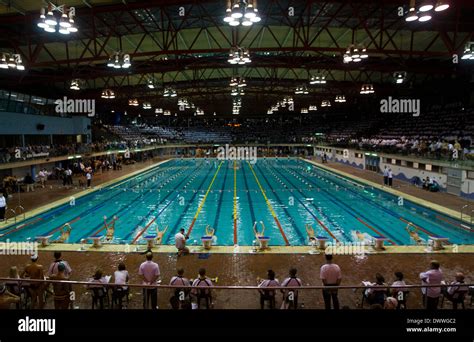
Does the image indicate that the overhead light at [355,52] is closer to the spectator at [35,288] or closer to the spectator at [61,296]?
the spectator at [61,296]

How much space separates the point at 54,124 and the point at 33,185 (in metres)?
12.3

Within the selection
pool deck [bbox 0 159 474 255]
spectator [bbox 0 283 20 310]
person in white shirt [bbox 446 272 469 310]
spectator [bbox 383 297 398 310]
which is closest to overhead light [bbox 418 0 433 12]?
pool deck [bbox 0 159 474 255]

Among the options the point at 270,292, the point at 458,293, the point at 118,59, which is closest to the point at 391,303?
the point at 458,293

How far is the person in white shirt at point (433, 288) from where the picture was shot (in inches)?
228

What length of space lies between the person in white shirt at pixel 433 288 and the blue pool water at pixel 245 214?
4.33 m

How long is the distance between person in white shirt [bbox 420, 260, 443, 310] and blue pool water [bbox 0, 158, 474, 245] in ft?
14.2

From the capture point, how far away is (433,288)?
5.82m

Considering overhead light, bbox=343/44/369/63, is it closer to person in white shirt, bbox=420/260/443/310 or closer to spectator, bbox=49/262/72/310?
person in white shirt, bbox=420/260/443/310

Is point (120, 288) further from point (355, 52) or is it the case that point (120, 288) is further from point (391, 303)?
point (355, 52)

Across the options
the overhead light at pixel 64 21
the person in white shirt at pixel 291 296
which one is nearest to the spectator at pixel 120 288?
the person in white shirt at pixel 291 296

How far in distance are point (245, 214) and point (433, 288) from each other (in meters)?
11.6

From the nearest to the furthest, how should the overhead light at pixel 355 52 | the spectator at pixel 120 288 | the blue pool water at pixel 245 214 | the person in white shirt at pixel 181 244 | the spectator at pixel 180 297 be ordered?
the spectator at pixel 180 297, the spectator at pixel 120 288, the person in white shirt at pixel 181 244, the overhead light at pixel 355 52, the blue pool water at pixel 245 214

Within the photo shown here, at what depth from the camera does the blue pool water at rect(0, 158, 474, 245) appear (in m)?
13.5

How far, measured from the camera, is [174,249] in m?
10.2
